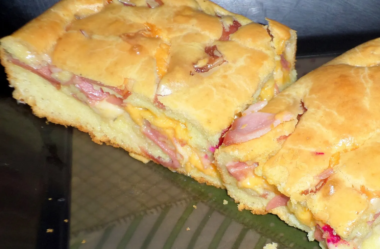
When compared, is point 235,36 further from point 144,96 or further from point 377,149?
point 377,149

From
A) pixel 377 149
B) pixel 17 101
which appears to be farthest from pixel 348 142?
pixel 17 101

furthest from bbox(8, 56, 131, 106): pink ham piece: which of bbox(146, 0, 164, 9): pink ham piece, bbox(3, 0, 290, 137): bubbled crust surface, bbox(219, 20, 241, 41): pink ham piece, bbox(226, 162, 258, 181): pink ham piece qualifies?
bbox(226, 162, 258, 181): pink ham piece

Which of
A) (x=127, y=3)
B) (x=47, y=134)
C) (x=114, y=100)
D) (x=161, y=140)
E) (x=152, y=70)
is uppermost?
(x=127, y=3)

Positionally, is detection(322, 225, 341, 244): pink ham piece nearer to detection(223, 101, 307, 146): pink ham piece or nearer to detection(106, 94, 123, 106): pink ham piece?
detection(223, 101, 307, 146): pink ham piece

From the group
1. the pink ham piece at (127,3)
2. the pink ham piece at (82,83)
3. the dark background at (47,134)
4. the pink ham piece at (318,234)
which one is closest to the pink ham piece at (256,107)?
the pink ham piece at (318,234)

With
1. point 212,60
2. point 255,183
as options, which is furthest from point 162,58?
point 255,183

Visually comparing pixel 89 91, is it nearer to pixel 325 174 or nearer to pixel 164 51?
pixel 164 51
